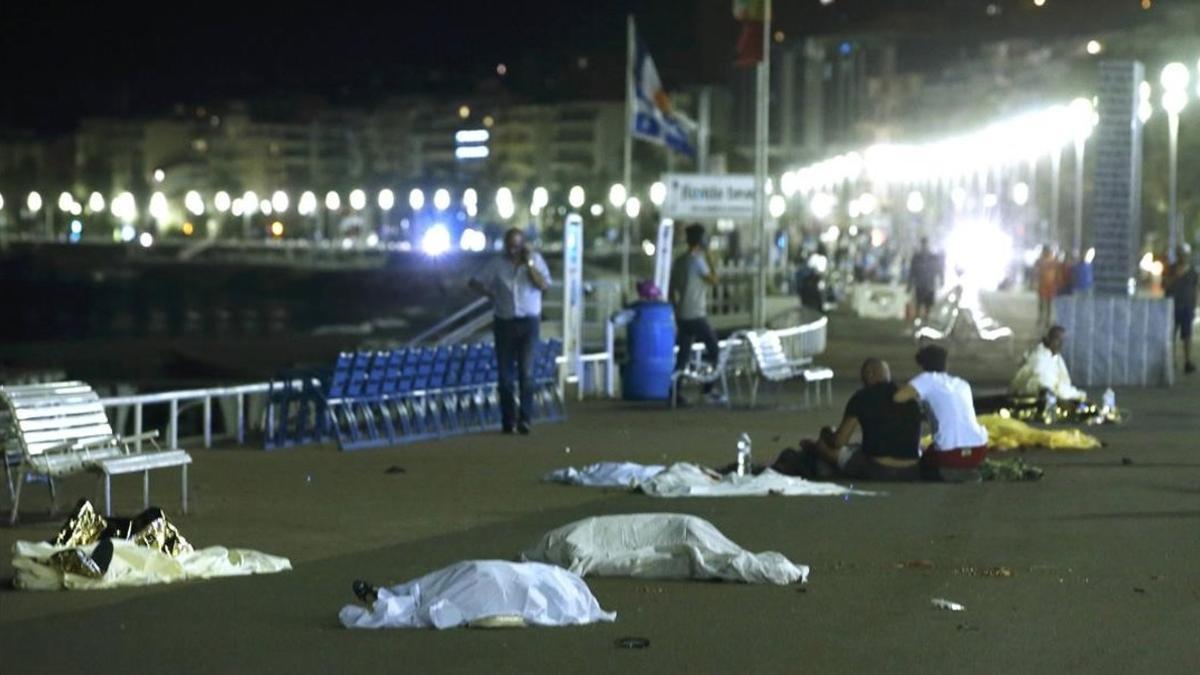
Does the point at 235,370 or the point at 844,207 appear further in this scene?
the point at 844,207

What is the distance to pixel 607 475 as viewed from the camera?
617 inches

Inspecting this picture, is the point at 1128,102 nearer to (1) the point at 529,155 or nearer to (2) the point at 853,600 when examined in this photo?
(2) the point at 853,600

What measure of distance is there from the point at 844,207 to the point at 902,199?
2.78m

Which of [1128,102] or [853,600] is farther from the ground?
[1128,102]

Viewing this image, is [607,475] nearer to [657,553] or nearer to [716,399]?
[657,553]

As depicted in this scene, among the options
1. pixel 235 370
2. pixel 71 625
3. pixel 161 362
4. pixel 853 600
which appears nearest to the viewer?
pixel 71 625

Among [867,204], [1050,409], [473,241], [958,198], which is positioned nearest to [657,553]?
[1050,409]

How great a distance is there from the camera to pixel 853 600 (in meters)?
10.4

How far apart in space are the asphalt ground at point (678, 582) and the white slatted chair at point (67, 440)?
40cm

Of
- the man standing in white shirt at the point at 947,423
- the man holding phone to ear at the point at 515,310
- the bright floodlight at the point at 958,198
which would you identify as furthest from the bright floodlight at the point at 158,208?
the man standing in white shirt at the point at 947,423

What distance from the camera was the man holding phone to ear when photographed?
1995cm

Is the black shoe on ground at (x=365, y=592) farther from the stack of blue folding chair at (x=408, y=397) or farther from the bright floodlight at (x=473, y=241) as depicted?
the bright floodlight at (x=473, y=241)

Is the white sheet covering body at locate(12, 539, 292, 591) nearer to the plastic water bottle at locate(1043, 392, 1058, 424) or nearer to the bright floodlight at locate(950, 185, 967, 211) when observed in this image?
the plastic water bottle at locate(1043, 392, 1058, 424)

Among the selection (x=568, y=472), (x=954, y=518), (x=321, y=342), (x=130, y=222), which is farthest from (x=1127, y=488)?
(x=130, y=222)
